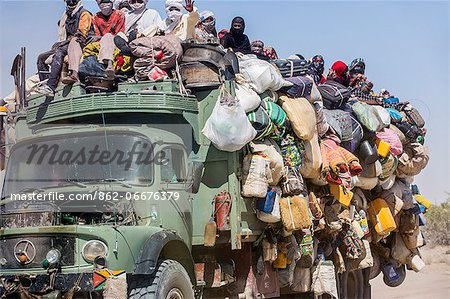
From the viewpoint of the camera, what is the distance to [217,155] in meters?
8.74

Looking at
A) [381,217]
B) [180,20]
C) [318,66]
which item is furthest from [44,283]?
[381,217]

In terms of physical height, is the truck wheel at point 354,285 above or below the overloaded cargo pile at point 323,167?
below

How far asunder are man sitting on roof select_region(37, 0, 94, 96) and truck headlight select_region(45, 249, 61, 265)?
2448 millimetres

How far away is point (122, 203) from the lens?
25.5ft

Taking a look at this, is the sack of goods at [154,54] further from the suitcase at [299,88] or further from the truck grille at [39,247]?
the truck grille at [39,247]

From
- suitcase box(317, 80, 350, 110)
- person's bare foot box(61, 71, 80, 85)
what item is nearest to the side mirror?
person's bare foot box(61, 71, 80, 85)

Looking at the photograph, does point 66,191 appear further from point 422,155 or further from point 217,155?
point 422,155

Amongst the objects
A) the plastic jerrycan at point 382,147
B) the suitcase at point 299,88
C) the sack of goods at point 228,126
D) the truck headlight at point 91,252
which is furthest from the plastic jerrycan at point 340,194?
the truck headlight at point 91,252

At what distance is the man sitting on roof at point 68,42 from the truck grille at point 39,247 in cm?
227

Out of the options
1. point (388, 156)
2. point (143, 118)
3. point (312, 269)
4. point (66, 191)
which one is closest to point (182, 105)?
point (143, 118)

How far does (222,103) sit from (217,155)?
60 cm

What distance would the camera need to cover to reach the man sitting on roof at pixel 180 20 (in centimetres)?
958

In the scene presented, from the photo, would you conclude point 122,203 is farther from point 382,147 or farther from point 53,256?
point 382,147

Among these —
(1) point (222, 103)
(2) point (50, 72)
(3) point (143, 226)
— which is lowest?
(3) point (143, 226)
